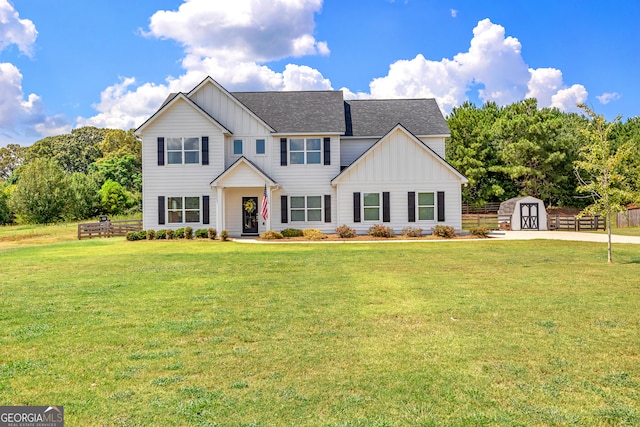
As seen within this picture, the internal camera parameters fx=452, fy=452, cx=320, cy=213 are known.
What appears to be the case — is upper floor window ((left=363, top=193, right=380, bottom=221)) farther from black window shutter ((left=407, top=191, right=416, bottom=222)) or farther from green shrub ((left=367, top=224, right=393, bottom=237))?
black window shutter ((left=407, top=191, right=416, bottom=222))

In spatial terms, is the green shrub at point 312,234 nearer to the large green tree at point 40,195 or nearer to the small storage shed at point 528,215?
the small storage shed at point 528,215

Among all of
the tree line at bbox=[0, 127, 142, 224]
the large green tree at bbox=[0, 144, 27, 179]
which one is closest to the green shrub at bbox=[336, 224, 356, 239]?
the tree line at bbox=[0, 127, 142, 224]

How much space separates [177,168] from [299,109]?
29.4 feet

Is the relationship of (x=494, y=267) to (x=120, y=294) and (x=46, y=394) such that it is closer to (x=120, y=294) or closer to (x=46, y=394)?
(x=120, y=294)

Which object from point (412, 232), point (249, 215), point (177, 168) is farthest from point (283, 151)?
point (412, 232)

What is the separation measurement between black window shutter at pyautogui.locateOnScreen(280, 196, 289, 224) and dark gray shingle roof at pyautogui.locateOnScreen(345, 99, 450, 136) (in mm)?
6259

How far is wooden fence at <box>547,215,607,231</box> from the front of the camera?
110 feet

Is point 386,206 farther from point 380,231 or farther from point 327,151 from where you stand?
point 327,151

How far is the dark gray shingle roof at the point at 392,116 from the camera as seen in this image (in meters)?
30.3

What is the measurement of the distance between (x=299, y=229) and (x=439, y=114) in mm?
12960

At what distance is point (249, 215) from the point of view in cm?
2922

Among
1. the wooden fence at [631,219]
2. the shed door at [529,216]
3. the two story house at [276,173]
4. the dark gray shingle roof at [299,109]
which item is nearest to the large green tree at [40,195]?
the two story house at [276,173]

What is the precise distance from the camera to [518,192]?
4838cm

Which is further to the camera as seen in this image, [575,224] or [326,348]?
[575,224]
